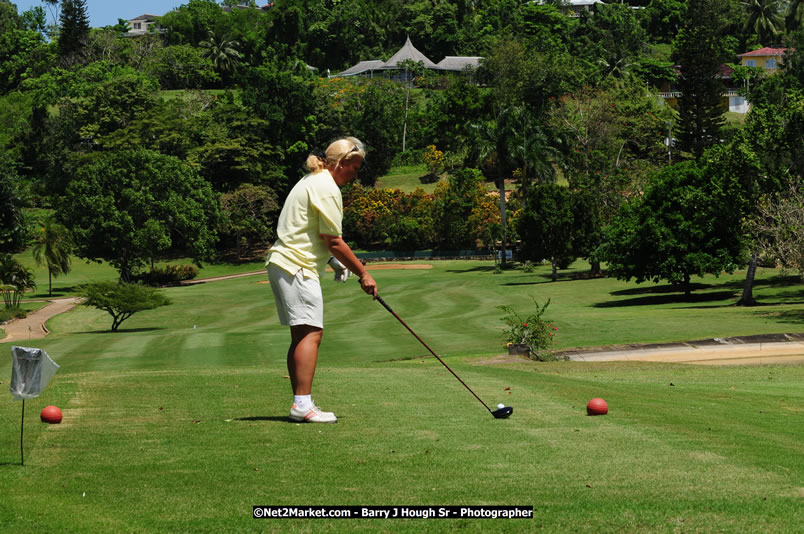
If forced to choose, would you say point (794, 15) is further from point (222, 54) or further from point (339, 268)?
point (339, 268)

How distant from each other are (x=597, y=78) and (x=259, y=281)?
63.6 metres

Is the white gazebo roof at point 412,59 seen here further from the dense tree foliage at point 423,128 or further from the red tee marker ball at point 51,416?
the red tee marker ball at point 51,416

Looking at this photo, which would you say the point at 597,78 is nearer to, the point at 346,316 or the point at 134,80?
the point at 134,80

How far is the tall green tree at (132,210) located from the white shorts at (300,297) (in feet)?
216

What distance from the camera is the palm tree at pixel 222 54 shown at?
522ft

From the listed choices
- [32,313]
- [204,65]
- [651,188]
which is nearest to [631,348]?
[651,188]

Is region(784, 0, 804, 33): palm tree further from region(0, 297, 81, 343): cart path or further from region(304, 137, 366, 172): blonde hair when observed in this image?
region(304, 137, 366, 172): blonde hair

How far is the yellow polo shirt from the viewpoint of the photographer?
8.38 meters

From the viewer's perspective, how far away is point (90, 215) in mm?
72375

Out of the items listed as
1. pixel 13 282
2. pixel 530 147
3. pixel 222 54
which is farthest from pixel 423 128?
pixel 13 282

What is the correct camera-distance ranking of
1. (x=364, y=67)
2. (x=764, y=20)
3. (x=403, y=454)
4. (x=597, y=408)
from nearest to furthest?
1. (x=403, y=454)
2. (x=597, y=408)
3. (x=364, y=67)
4. (x=764, y=20)

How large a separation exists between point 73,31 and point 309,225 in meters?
157

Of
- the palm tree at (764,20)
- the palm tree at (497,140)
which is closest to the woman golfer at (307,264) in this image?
the palm tree at (497,140)

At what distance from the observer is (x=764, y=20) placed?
161125 millimetres
